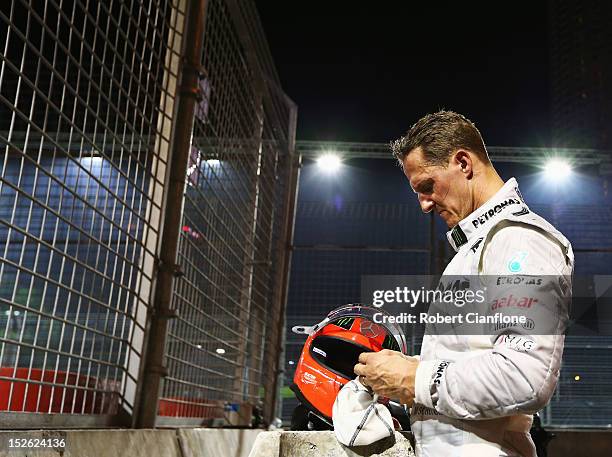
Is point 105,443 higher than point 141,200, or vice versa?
point 141,200

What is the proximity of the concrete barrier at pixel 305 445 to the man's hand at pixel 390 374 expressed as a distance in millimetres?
437

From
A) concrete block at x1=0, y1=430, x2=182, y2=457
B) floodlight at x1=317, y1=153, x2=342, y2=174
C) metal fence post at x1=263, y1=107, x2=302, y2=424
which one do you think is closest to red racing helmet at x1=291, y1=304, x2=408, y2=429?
concrete block at x1=0, y1=430, x2=182, y2=457

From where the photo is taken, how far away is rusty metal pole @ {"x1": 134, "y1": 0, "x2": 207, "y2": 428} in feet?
9.13

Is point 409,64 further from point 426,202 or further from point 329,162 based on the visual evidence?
point 426,202

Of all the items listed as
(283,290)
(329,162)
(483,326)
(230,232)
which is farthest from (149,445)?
(329,162)

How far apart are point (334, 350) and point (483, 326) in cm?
A: 94

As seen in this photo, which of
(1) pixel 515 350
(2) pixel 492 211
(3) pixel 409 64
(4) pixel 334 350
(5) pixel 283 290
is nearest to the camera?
(1) pixel 515 350

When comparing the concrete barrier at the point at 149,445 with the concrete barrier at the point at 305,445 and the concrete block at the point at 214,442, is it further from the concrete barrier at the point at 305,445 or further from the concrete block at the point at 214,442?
the concrete block at the point at 214,442

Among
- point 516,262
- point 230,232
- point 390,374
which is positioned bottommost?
point 390,374

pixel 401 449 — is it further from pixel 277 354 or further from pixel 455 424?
pixel 277 354

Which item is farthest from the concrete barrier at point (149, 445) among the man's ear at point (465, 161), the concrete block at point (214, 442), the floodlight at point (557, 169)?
the floodlight at point (557, 169)

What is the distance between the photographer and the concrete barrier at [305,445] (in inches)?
73.7

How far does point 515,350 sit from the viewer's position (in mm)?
1283

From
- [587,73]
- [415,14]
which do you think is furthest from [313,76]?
[587,73]
